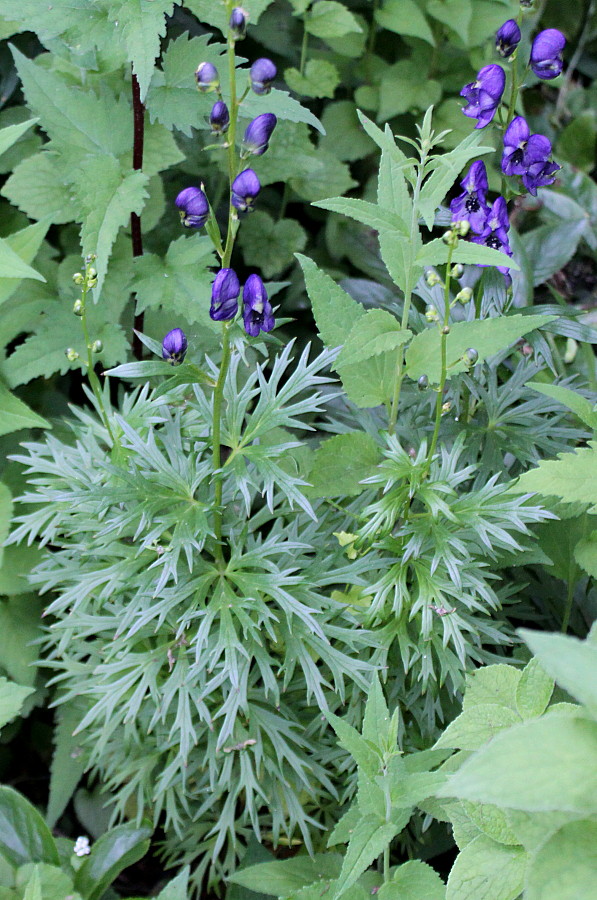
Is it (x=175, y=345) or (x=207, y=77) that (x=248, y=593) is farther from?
(x=207, y=77)

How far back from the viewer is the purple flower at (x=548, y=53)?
1726 mm

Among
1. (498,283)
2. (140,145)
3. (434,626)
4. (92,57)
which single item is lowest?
(434,626)

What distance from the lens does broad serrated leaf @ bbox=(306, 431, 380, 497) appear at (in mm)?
1785

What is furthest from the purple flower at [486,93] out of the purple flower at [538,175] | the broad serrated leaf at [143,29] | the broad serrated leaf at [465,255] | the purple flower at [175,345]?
the purple flower at [175,345]

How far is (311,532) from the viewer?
192 centimetres

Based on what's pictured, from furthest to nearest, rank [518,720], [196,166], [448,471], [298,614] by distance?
[196,166]
[448,471]
[298,614]
[518,720]

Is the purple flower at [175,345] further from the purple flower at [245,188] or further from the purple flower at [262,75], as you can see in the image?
the purple flower at [262,75]

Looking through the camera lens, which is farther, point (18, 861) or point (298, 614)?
point (18, 861)

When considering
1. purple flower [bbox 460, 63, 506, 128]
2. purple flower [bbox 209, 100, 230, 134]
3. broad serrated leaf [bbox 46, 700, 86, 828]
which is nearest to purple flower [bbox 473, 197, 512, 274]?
purple flower [bbox 460, 63, 506, 128]

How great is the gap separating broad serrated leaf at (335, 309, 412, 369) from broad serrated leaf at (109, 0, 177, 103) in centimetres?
71

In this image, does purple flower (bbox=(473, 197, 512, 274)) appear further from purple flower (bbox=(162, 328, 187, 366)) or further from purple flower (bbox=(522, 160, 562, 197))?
purple flower (bbox=(162, 328, 187, 366))

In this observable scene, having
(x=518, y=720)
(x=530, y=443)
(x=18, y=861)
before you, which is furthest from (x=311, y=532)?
(x=18, y=861)

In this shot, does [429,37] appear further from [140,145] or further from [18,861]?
[18,861]

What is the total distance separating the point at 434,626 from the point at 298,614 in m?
0.33
